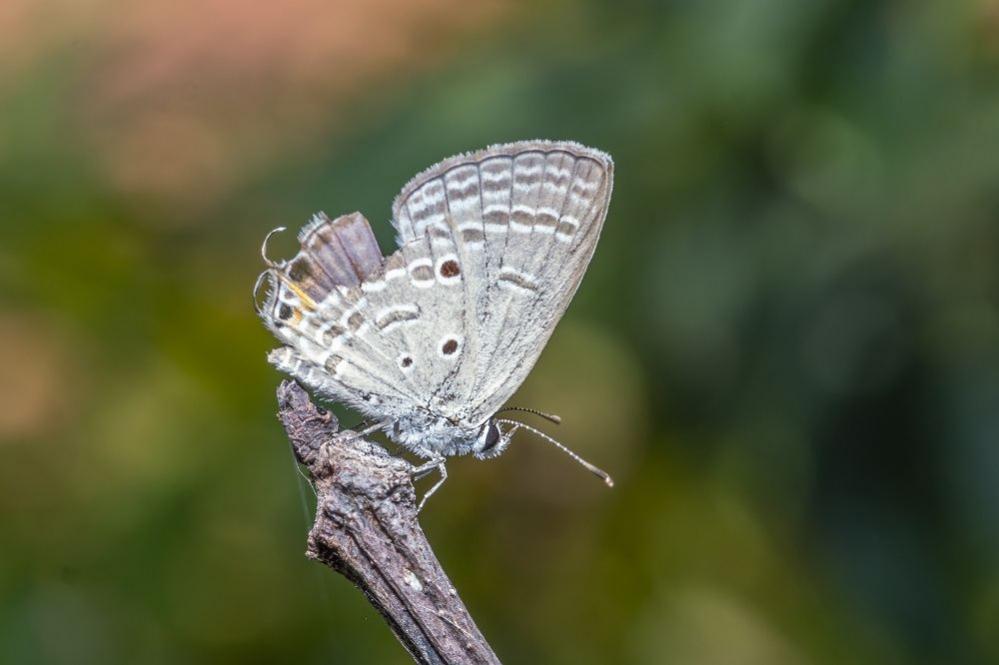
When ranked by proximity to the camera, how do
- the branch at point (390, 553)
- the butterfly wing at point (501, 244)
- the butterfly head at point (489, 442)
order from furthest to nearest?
the butterfly head at point (489, 442)
the butterfly wing at point (501, 244)
the branch at point (390, 553)

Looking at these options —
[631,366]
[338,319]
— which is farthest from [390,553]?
[631,366]

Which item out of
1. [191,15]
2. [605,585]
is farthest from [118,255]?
[191,15]

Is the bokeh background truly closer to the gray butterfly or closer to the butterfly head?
the gray butterfly

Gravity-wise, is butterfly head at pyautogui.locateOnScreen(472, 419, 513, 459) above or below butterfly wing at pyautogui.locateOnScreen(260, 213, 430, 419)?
below

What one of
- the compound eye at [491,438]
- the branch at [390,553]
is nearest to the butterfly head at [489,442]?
the compound eye at [491,438]

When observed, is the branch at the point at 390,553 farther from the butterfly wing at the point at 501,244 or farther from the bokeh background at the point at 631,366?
the bokeh background at the point at 631,366

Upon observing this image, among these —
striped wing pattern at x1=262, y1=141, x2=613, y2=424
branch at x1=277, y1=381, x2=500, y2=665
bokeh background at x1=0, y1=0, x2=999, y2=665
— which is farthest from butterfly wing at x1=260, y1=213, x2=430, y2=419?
branch at x1=277, y1=381, x2=500, y2=665

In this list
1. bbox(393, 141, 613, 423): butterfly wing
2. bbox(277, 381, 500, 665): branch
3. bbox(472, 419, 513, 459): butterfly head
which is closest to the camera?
bbox(277, 381, 500, 665): branch
